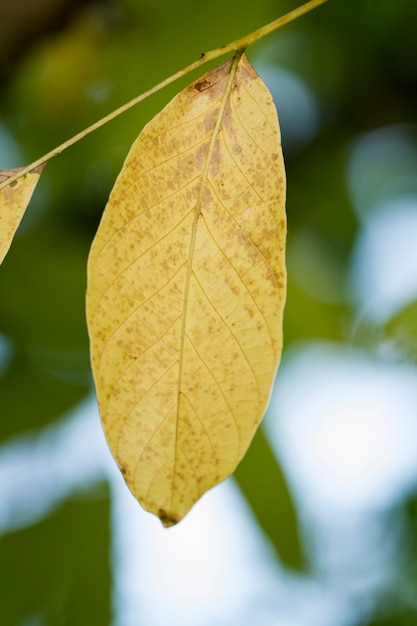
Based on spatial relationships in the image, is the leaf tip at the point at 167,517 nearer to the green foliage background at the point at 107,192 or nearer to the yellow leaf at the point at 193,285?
the yellow leaf at the point at 193,285

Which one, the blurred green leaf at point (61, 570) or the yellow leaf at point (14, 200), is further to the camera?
the blurred green leaf at point (61, 570)

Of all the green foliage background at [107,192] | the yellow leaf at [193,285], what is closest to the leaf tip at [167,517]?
the yellow leaf at [193,285]

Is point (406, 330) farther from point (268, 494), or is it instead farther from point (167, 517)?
point (167, 517)

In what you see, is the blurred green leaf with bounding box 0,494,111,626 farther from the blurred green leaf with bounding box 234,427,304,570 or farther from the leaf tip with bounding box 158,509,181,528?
the leaf tip with bounding box 158,509,181,528

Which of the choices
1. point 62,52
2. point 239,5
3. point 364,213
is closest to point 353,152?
point 364,213

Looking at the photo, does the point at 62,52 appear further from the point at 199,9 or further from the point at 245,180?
the point at 245,180

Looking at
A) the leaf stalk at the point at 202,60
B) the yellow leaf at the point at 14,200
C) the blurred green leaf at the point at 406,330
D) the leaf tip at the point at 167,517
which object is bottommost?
the blurred green leaf at the point at 406,330

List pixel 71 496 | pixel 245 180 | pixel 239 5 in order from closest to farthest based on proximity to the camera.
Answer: pixel 245 180 < pixel 239 5 < pixel 71 496
